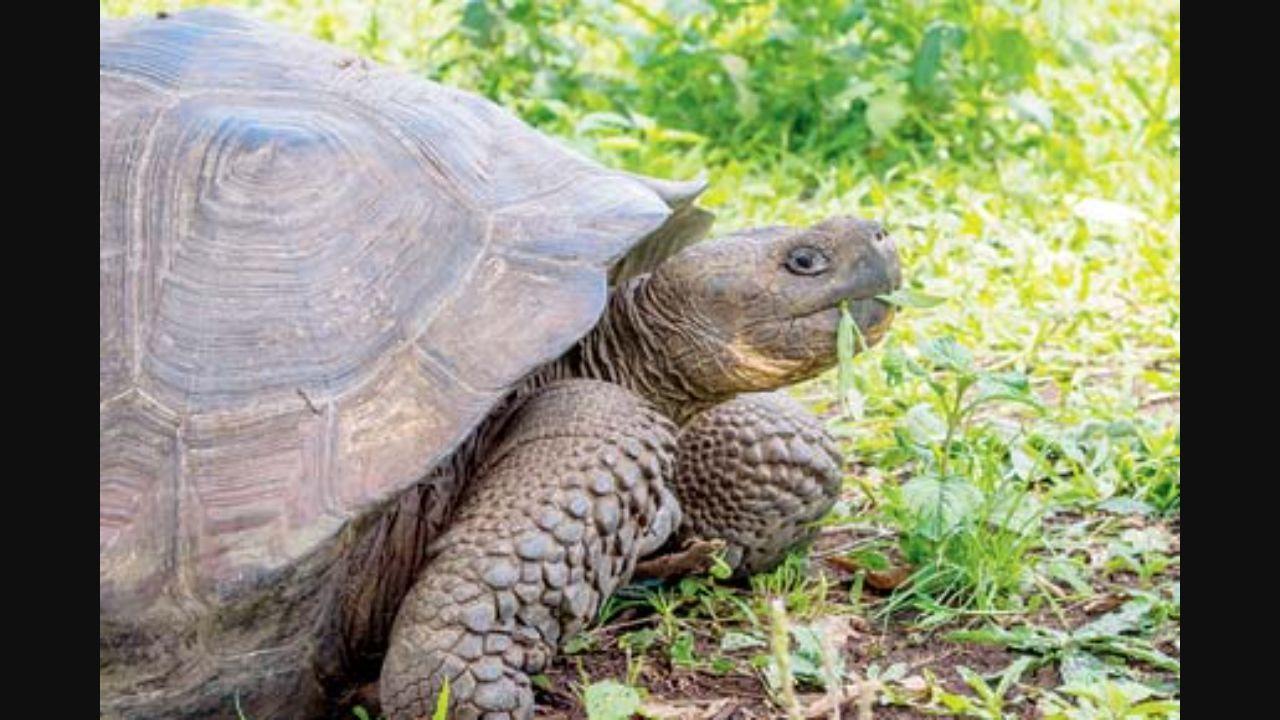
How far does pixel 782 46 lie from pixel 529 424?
Result: 153 inches

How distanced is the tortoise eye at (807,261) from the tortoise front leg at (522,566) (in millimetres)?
520

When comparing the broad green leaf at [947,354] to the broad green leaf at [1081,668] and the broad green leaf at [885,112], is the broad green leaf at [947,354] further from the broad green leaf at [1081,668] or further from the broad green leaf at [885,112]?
the broad green leaf at [885,112]

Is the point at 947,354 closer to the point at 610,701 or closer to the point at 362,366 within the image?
the point at 610,701

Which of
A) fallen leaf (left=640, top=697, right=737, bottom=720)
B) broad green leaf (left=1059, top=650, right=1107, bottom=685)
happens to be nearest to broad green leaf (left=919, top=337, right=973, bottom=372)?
broad green leaf (left=1059, top=650, right=1107, bottom=685)

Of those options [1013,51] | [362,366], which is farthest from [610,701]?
[1013,51]

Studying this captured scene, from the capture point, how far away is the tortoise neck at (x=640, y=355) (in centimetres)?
397

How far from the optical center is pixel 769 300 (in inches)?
153

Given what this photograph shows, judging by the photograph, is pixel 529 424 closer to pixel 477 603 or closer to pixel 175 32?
pixel 477 603

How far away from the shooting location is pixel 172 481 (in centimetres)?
314

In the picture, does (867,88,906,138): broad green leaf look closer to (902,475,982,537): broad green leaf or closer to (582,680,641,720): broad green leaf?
(902,475,982,537): broad green leaf

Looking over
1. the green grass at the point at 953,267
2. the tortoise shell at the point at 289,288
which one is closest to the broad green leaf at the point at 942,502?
the green grass at the point at 953,267

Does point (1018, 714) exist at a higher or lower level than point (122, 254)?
lower

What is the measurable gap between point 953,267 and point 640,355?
2330mm

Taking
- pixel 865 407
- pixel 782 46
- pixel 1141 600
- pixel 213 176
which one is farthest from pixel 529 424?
pixel 782 46
